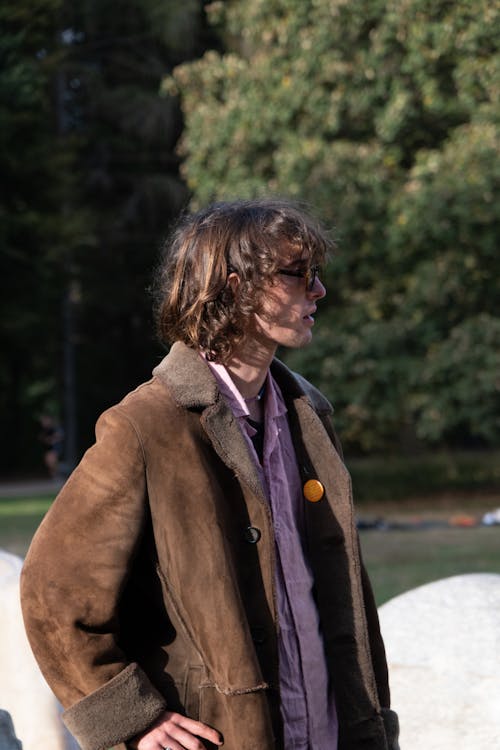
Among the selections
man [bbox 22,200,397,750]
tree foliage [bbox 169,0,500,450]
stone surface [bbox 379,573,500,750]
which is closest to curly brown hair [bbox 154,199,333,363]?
Result: man [bbox 22,200,397,750]

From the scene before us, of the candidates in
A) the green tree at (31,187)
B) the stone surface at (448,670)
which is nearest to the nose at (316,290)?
the stone surface at (448,670)

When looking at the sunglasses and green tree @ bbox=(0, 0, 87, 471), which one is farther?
green tree @ bbox=(0, 0, 87, 471)

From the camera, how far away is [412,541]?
1612 cm

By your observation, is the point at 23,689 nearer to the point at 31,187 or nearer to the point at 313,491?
the point at 313,491

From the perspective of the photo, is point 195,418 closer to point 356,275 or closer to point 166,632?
point 166,632

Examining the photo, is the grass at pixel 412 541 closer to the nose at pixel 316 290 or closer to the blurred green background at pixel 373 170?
the blurred green background at pixel 373 170

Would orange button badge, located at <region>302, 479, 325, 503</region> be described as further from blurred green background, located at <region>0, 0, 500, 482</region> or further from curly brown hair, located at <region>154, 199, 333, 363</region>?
blurred green background, located at <region>0, 0, 500, 482</region>

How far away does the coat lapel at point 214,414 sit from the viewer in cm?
240

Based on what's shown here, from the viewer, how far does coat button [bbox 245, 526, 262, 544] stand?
7.82 feet

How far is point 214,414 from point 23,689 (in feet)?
7.50

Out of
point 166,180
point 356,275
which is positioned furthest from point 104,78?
point 356,275

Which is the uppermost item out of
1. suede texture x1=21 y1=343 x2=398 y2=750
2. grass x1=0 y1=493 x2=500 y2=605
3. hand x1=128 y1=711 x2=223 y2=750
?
suede texture x1=21 y1=343 x2=398 y2=750

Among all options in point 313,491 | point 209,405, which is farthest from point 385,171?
point 209,405

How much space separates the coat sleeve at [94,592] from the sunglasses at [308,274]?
473mm
